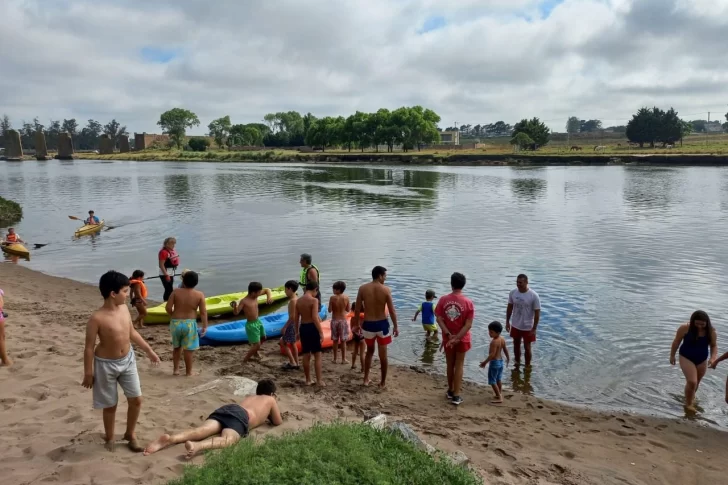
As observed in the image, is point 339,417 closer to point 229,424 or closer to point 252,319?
point 229,424

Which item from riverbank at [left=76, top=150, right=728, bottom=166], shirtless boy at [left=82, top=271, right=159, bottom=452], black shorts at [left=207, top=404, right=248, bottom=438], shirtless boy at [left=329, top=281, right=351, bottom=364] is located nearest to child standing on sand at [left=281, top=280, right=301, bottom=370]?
shirtless boy at [left=329, top=281, right=351, bottom=364]

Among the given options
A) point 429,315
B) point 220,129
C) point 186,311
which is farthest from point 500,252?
point 220,129

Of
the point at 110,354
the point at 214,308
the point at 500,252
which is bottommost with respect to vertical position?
the point at 500,252

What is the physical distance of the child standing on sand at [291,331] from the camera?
855 cm

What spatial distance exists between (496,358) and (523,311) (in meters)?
1.47

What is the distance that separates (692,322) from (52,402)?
8.54m

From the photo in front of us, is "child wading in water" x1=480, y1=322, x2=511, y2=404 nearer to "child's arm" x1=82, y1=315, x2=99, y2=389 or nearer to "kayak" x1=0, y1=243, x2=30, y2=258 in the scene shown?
"child's arm" x1=82, y1=315, x2=99, y2=389

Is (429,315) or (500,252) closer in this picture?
(429,315)

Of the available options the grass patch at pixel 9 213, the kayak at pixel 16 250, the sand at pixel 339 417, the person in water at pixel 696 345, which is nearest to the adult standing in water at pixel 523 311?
the sand at pixel 339 417

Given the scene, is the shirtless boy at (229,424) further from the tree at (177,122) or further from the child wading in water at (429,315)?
the tree at (177,122)

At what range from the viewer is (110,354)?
5137mm

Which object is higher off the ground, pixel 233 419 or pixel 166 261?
pixel 166 261

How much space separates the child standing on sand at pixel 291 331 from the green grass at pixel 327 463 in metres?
3.37

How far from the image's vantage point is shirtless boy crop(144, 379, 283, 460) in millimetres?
5266
